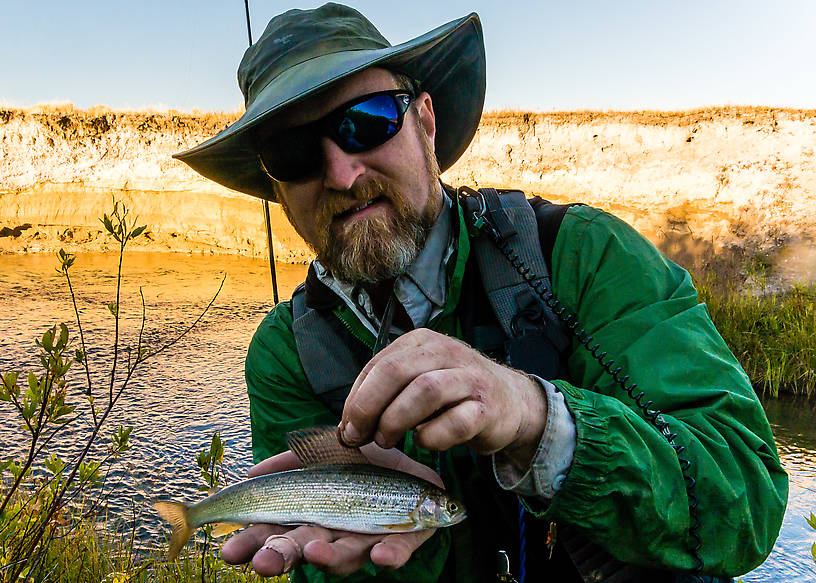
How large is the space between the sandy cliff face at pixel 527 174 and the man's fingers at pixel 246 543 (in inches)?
574

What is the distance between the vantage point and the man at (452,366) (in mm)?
1033

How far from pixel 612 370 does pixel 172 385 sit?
690 centimetres

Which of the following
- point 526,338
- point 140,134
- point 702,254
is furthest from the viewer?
point 140,134

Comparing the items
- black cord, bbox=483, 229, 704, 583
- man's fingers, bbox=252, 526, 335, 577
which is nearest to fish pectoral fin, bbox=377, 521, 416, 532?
man's fingers, bbox=252, 526, 335, 577

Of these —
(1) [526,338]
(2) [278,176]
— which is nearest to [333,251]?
(2) [278,176]

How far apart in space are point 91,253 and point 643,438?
19.8 m

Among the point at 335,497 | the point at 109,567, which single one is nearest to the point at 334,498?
the point at 335,497

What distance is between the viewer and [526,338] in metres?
1.55

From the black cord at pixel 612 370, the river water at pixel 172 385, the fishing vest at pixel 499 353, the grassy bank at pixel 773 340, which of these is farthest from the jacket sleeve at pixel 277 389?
the grassy bank at pixel 773 340

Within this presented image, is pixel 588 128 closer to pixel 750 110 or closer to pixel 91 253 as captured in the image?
pixel 750 110

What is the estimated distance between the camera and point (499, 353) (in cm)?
166

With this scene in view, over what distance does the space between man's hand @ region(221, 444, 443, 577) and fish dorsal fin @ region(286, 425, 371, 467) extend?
2.2 inches

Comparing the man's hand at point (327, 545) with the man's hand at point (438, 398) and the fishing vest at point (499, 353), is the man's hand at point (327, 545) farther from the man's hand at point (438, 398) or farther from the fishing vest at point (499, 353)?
the man's hand at point (438, 398)

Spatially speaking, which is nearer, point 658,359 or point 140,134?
point 658,359
